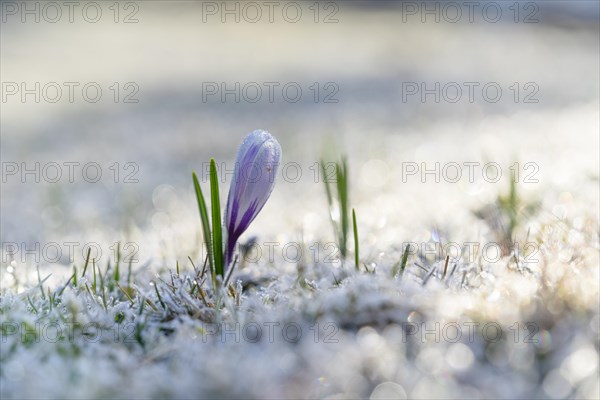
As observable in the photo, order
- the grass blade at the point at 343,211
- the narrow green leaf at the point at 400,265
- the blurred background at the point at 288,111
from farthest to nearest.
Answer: the blurred background at the point at 288,111 < the grass blade at the point at 343,211 < the narrow green leaf at the point at 400,265

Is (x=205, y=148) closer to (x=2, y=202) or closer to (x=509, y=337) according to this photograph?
(x=2, y=202)

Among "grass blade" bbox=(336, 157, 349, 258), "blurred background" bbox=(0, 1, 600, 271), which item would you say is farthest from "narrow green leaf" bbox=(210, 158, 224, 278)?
"blurred background" bbox=(0, 1, 600, 271)

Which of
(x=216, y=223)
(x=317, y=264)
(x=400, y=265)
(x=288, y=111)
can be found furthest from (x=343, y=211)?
(x=288, y=111)

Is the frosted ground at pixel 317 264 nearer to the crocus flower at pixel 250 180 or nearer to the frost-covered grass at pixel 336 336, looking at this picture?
the frost-covered grass at pixel 336 336

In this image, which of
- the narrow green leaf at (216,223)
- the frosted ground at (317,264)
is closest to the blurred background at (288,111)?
the frosted ground at (317,264)

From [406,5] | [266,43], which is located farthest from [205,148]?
[406,5]

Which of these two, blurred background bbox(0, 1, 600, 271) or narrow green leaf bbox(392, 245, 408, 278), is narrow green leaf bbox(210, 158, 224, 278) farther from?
blurred background bbox(0, 1, 600, 271)

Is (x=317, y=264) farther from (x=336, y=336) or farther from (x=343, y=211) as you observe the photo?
(x=336, y=336)
